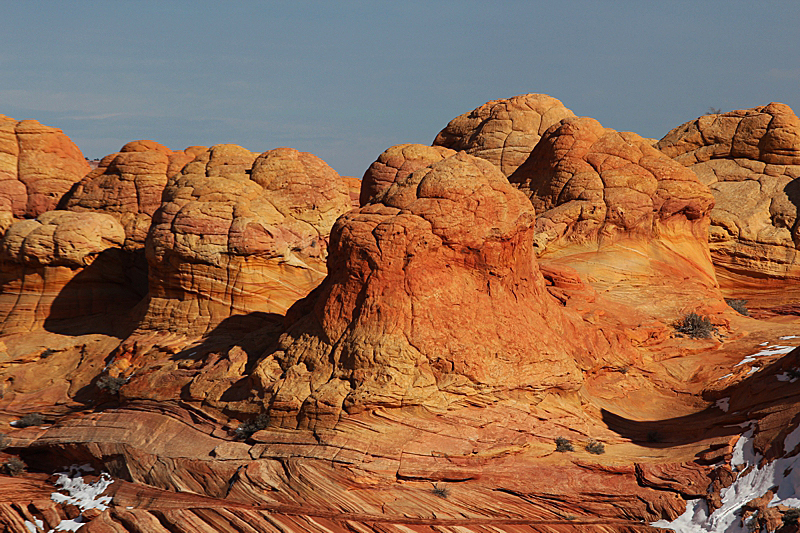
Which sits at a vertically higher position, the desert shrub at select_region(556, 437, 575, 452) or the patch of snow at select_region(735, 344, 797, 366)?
the patch of snow at select_region(735, 344, 797, 366)

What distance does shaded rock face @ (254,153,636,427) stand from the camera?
1673cm

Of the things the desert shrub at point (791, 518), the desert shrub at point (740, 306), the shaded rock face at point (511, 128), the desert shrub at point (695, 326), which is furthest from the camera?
the shaded rock face at point (511, 128)

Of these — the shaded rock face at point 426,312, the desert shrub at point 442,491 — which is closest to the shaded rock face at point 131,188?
the shaded rock face at point 426,312

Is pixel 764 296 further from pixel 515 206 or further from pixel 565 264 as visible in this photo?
pixel 515 206

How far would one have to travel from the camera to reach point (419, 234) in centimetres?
1775

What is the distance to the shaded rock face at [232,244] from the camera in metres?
22.7

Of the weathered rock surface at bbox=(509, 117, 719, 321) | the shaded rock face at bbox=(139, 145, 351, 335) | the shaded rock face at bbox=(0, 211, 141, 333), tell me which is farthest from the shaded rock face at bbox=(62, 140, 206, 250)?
the weathered rock surface at bbox=(509, 117, 719, 321)

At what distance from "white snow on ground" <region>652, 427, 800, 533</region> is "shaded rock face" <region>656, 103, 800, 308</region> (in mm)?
15942

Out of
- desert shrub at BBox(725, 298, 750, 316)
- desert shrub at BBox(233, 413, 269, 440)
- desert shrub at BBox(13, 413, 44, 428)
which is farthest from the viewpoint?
desert shrub at BBox(725, 298, 750, 316)

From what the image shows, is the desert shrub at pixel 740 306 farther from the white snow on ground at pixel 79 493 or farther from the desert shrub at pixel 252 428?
the white snow on ground at pixel 79 493

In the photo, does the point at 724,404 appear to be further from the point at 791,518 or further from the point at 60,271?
the point at 60,271

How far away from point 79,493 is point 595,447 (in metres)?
10.5

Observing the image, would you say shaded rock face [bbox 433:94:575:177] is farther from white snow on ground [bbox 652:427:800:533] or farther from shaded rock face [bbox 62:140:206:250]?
white snow on ground [bbox 652:427:800:533]

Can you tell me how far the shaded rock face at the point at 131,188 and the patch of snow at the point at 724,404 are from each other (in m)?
17.9
